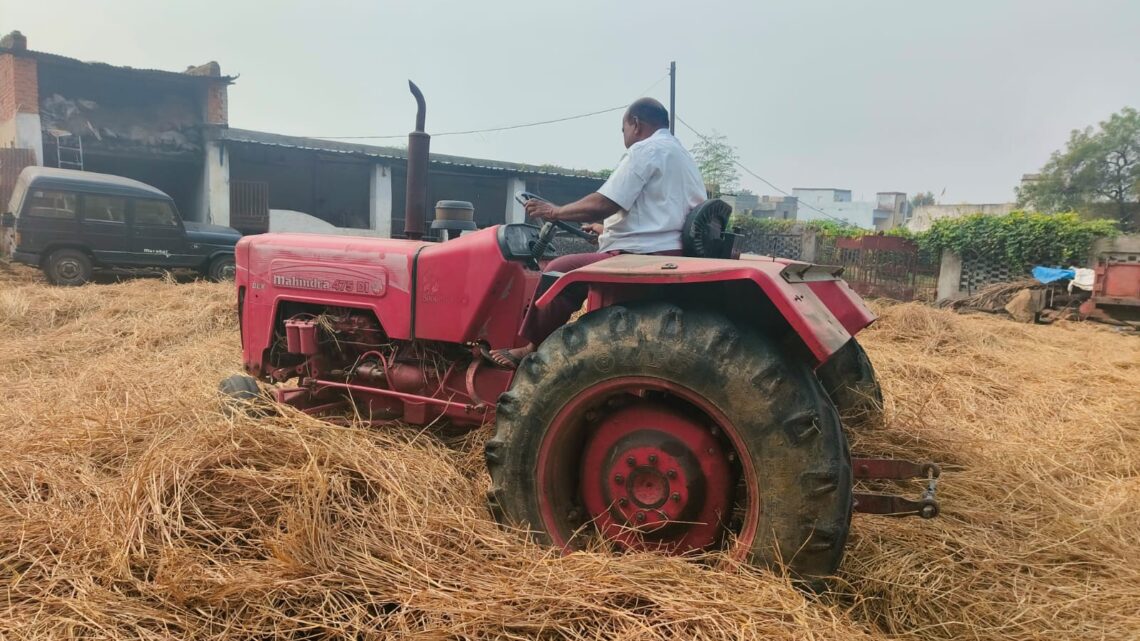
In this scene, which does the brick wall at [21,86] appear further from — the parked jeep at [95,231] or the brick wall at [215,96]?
the parked jeep at [95,231]

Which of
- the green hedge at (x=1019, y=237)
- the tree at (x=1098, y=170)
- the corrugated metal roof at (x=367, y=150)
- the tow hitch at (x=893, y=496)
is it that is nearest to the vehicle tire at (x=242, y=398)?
the tow hitch at (x=893, y=496)

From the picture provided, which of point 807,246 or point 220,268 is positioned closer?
point 220,268

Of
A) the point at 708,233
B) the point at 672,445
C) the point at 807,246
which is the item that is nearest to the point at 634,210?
the point at 708,233

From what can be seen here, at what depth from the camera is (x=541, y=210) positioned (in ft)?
8.48

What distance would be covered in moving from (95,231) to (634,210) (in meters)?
11.0

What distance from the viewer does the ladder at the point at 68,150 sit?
1377 centimetres

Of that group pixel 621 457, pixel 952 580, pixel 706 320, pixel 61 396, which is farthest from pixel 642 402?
pixel 61 396

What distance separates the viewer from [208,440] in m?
2.29

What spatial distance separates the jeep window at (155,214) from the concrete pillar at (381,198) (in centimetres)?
527

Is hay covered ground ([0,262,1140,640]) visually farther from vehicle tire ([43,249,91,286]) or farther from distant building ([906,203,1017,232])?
distant building ([906,203,1017,232])

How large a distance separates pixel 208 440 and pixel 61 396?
1.94 metres

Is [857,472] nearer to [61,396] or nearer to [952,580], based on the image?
[952,580]

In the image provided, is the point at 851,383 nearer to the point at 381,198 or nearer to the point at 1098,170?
the point at 381,198

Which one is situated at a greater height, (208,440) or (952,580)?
(208,440)
